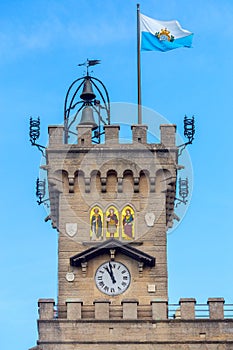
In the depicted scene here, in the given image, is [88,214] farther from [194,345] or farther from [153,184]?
[194,345]

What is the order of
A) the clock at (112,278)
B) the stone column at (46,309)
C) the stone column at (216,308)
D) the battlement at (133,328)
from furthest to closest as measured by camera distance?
the clock at (112,278)
the stone column at (216,308)
the stone column at (46,309)
the battlement at (133,328)

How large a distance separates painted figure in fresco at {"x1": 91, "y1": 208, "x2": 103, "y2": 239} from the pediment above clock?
84cm

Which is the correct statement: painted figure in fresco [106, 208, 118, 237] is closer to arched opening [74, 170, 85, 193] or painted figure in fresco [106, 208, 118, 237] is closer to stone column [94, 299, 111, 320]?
arched opening [74, 170, 85, 193]

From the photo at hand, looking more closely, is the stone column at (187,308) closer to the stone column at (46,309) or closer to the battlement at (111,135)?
the stone column at (46,309)

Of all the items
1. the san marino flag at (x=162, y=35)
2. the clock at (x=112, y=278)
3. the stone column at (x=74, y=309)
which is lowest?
the stone column at (x=74, y=309)

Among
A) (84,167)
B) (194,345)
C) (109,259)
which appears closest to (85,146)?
(84,167)

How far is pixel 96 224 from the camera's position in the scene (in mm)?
77188

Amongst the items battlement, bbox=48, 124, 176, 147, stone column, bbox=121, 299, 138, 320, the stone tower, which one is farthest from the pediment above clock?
battlement, bbox=48, 124, 176, 147

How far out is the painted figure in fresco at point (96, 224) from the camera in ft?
252

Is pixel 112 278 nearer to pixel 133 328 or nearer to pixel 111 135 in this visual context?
pixel 133 328

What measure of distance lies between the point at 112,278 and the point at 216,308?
5.64 m

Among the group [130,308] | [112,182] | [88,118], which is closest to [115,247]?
[130,308]

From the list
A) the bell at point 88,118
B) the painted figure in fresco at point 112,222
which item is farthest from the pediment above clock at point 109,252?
the bell at point 88,118

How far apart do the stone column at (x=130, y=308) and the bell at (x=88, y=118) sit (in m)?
10.5
